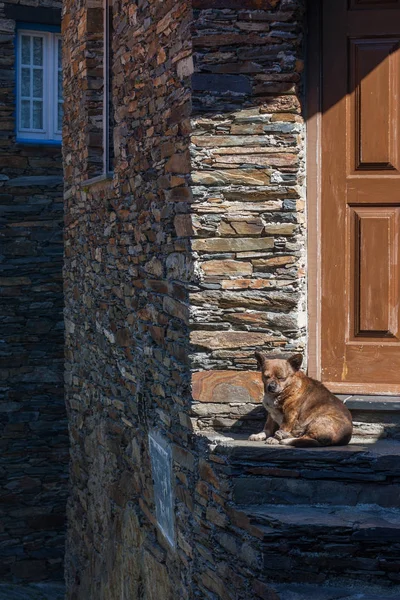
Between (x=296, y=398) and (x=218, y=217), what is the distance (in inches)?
42.0

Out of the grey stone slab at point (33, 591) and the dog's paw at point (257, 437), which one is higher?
the dog's paw at point (257, 437)

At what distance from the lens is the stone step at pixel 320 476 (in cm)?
515

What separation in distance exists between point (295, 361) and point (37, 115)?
7479 millimetres

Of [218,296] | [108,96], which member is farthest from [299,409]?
[108,96]

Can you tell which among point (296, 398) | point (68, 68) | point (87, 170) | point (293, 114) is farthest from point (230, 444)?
point (68, 68)

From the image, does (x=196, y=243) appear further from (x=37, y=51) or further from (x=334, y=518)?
(x=37, y=51)

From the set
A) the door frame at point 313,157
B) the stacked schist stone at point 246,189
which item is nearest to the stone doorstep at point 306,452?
the stacked schist stone at point 246,189

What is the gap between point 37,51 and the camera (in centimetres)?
1204

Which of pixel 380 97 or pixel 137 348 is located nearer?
pixel 380 97

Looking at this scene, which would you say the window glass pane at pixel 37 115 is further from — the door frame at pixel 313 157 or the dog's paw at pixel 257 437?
the dog's paw at pixel 257 437

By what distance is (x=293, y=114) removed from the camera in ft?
18.5

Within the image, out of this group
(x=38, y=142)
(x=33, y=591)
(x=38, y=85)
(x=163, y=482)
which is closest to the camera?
(x=163, y=482)

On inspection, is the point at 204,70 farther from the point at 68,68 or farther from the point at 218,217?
the point at 68,68

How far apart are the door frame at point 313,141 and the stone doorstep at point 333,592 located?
4.96 ft
